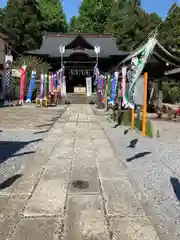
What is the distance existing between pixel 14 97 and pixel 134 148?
19543 mm

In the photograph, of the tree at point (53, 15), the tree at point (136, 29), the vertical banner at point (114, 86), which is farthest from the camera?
the tree at point (53, 15)

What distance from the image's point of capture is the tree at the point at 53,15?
46.3 metres

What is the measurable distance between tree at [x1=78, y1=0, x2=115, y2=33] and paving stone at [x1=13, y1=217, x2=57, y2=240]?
48940mm

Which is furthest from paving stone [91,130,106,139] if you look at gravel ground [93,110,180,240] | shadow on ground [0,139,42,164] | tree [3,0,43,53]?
tree [3,0,43,53]

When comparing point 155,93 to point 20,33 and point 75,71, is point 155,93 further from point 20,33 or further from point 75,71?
point 20,33

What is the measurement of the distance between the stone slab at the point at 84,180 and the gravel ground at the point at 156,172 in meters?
0.58

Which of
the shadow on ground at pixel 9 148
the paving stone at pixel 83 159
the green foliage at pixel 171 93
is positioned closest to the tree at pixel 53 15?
the green foliage at pixel 171 93

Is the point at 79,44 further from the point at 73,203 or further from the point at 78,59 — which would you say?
the point at 73,203

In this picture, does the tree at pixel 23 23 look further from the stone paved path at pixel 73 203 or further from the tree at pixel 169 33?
the stone paved path at pixel 73 203

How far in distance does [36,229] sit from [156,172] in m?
2.60

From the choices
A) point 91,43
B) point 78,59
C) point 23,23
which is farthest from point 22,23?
point 78,59

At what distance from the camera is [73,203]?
11.4 feet

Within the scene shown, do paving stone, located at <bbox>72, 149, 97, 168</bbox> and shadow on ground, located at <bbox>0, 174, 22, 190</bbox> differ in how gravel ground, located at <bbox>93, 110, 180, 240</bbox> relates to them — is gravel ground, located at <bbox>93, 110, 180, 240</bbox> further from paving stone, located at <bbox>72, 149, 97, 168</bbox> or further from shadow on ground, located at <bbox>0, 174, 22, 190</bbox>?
shadow on ground, located at <bbox>0, 174, 22, 190</bbox>

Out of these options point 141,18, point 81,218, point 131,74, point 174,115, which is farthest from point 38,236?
point 141,18
